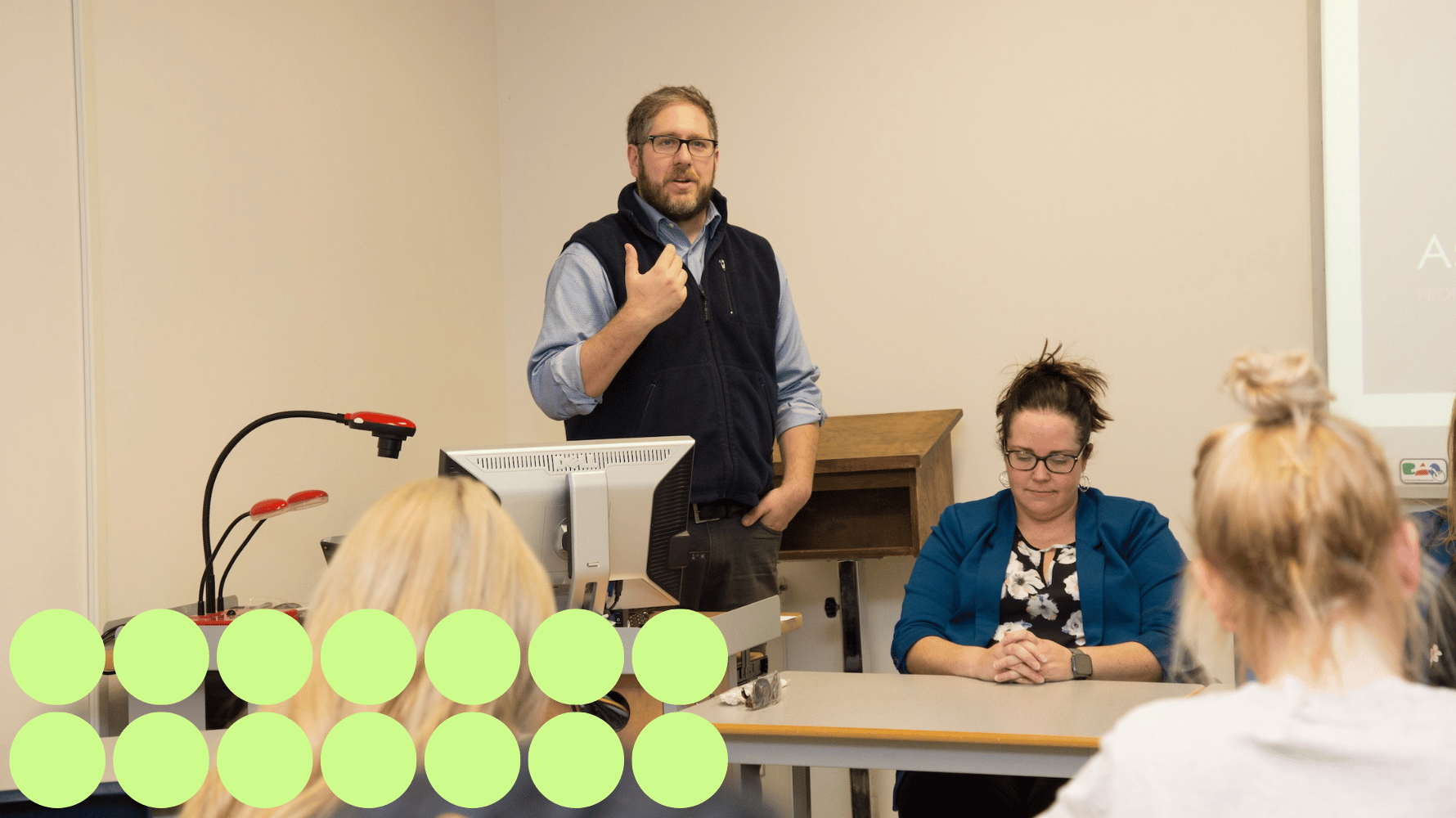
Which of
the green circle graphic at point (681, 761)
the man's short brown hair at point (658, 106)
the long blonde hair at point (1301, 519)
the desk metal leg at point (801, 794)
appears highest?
the man's short brown hair at point (658, 106)

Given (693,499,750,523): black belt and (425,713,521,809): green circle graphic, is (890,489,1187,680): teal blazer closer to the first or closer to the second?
(693,499,750,523): black belt

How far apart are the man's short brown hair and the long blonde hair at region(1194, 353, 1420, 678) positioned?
162cm

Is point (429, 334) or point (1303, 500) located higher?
point (429, 334)

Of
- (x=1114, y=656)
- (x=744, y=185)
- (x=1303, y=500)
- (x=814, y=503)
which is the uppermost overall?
(x=744, y=185)

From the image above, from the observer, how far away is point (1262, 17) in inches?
115

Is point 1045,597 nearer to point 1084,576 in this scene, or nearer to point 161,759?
point 1084,576

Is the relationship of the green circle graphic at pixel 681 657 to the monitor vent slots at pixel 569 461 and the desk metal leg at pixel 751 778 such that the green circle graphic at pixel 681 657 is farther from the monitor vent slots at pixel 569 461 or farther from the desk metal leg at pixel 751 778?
the desk metal leg at pixel 751 778

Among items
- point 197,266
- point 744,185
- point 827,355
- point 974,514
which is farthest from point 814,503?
point 197,266

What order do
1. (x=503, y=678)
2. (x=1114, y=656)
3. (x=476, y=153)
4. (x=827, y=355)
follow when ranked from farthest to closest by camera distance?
(x=476, y=153) < (x=827, y=355) < (x=1114, y=656) < (x=503, y=678)

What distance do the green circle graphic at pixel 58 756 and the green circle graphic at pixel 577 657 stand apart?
0.29 metres

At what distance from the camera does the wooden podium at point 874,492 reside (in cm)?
283

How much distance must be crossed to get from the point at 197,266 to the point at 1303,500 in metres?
2.44

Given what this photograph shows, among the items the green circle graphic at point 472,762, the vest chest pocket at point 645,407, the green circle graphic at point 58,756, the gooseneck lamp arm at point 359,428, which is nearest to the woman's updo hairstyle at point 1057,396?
the vest chest pocket at point 645,407

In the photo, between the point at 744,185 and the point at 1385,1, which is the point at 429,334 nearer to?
the point at 744,185
